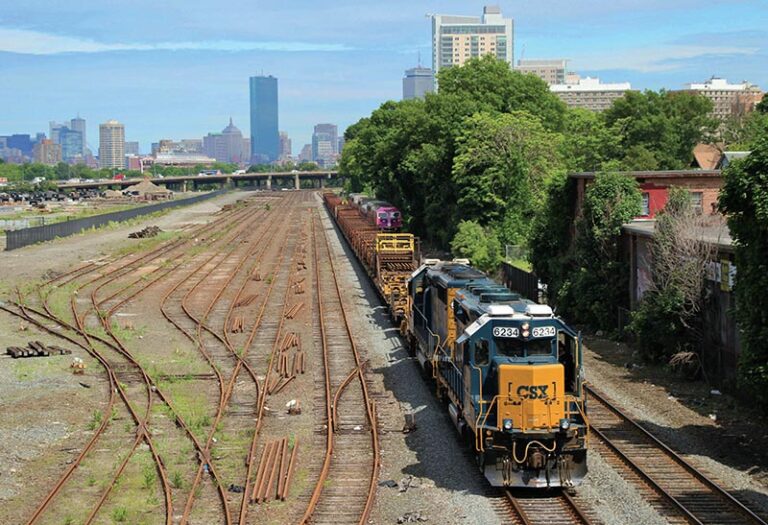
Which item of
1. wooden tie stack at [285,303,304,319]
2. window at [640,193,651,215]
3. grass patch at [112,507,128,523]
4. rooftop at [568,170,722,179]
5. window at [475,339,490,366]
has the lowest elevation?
grass patch at [112,507,128,523]

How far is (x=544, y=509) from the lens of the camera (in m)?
16.7

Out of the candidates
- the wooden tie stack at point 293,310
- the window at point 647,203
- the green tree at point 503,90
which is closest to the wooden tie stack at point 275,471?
the wooden tie stack at point 293,310

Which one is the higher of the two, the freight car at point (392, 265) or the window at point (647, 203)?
the window at point (647, 203)

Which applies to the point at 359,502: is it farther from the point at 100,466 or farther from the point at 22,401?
the point at 22,401

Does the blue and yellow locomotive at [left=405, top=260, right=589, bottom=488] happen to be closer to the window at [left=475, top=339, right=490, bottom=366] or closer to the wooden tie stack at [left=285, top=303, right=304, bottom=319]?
the window at [left=475, top=339, right=490, bottom=366]

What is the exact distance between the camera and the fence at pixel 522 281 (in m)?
41.1

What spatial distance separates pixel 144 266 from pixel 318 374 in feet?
114

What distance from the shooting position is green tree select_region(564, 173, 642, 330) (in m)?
33.7

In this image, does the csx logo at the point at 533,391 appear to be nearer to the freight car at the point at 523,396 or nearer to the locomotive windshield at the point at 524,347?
→ the freight car at the point at 523,396

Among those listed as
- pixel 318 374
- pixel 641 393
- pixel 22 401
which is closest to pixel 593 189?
pixel 641 393

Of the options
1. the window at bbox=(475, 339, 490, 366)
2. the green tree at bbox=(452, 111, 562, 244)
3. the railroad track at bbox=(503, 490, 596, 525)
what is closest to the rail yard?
the railroad track at bbox=(503, 490, 596, 525)

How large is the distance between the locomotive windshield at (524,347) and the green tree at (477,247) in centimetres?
3100

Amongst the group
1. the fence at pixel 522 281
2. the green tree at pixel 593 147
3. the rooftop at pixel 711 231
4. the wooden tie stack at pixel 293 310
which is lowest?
→ the wooden tie stack at pixel 293 310

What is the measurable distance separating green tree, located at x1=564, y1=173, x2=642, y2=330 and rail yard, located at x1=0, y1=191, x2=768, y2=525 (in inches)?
175
